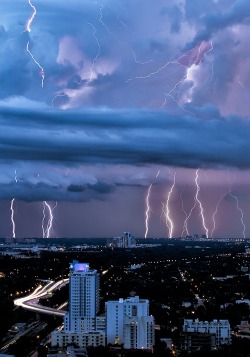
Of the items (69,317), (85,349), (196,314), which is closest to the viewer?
(85,349)

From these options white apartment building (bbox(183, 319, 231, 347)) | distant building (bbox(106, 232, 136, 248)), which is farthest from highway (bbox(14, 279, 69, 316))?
distant building (bbox(106, 232, 136, 248))

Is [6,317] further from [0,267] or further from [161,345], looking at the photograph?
[0,267]

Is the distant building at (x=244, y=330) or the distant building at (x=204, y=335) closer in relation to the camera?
the distant building at (x=204, y=335)

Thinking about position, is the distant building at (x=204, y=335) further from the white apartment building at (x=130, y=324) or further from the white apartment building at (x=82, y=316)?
the white apartment building at (x=82, y=316)

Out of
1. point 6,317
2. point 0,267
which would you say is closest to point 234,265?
point 0,267

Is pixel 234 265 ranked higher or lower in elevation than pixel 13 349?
higher

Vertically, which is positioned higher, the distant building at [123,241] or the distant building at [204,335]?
the distant building at [123,241]

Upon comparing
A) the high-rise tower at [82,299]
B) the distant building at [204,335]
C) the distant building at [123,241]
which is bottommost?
the distant building at [204,335]

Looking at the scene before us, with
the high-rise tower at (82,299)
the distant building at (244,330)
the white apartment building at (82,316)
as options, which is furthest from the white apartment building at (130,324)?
the distant building at (244,330)
